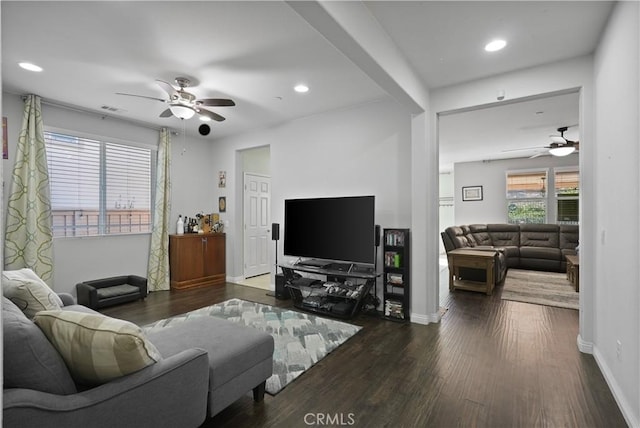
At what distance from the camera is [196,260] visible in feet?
18.5

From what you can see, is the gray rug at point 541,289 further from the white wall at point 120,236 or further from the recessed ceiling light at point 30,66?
the recessed ceiling light at point 30,66

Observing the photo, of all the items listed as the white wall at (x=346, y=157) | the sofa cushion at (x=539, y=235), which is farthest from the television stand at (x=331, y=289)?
the sofa cushion at (x=539, y=235)

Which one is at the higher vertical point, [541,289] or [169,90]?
[169,90]

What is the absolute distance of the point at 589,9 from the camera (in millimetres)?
2404

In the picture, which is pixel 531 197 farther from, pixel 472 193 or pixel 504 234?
pixel 472 193

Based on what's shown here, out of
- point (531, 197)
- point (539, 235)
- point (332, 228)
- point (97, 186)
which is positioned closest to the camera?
point (332, 228)

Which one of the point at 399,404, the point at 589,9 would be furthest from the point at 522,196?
the point at 399,404

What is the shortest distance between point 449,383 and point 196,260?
14.6ft

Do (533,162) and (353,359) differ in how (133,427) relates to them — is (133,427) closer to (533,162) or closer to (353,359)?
(353,359)

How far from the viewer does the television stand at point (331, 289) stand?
3961 millimetres

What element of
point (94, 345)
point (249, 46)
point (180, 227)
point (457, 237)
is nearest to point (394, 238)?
point (249, 46)

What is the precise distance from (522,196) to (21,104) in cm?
964

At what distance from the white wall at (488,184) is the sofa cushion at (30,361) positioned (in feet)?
29.5

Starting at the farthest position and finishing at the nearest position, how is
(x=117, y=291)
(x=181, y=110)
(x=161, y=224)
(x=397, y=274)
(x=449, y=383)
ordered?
1. (x=161, y=224)
2. (x=117, y=291)
3. (x=397, y=274)
4. (x=181, y=110)
5. (x=449, y=383)
